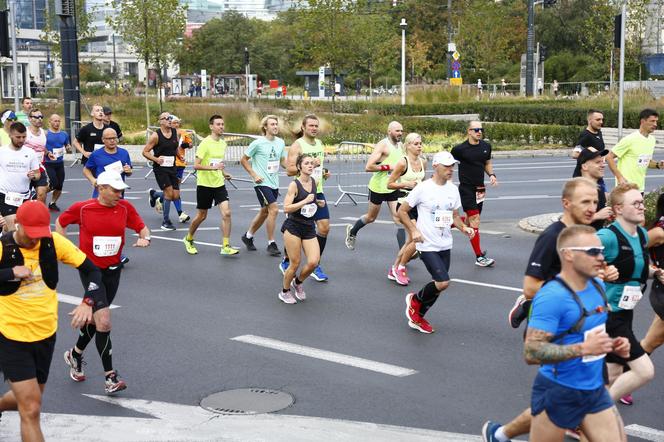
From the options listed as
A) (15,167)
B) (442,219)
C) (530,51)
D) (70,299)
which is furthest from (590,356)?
(530,51)

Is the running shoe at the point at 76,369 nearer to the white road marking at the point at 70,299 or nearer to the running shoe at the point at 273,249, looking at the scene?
the white road marking at the point at 70,299

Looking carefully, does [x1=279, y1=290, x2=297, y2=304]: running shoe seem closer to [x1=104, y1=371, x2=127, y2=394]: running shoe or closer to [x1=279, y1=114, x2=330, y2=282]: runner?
[x1=279, y1=114, x2=330, y2=282]: runner

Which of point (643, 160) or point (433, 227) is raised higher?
→ point (643, 160)

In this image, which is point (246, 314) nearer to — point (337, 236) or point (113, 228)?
point (113, 228)

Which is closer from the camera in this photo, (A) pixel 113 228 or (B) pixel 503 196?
(A) pixel 113 228

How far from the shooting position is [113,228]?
8016 millimetres

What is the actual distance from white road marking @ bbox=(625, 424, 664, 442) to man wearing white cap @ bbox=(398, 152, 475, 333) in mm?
2924

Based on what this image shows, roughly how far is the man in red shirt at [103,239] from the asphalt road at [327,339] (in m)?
0.23

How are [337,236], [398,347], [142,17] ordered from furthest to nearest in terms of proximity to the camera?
1. [142,17]
2. [337,236]
3. [398,347]

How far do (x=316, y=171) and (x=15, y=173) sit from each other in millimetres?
4147

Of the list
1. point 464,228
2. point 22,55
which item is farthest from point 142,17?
point 22,55

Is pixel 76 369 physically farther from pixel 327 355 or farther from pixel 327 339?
pixel 327 339

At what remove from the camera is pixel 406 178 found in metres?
12.2

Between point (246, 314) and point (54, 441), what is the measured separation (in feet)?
13.2
